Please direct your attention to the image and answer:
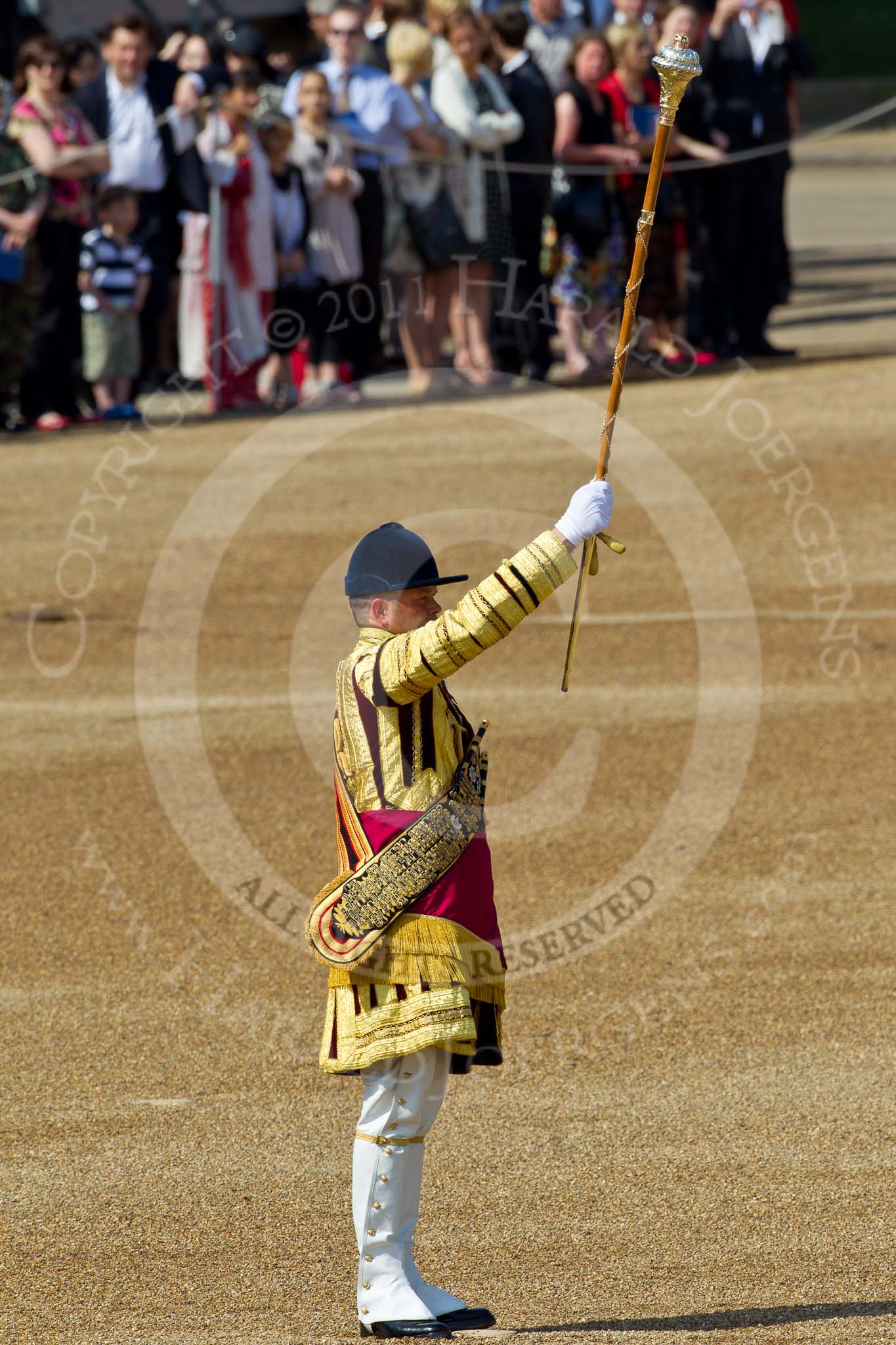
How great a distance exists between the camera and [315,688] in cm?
901

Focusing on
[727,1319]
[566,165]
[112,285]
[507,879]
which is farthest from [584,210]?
[727,1319]

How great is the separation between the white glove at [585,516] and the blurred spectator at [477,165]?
9203 mm

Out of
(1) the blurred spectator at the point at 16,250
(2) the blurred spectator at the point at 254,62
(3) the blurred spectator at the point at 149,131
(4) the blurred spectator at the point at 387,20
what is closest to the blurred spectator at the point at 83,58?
(2) the blurred spectator at the point at 254,62

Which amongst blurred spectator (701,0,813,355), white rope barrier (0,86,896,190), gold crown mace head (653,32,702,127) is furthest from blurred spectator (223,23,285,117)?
→ gold crown mace head (653,32,702,127)

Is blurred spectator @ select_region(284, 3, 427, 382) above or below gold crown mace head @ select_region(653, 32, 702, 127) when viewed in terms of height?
A: above

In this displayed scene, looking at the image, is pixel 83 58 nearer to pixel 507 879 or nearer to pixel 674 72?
pixel 507 879

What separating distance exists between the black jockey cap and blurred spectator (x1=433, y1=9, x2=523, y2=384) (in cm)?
907

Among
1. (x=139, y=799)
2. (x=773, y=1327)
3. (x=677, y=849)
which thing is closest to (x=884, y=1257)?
(x=773, y=1327)

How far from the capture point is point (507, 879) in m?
6.84

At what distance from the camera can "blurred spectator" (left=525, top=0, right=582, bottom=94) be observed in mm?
14484

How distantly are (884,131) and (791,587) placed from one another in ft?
73.8

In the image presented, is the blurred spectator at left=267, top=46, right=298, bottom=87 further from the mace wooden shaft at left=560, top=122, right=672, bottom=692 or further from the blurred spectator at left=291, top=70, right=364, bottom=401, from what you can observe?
the mace wooden shaft at left=560, top=122, right=672, bottom=692

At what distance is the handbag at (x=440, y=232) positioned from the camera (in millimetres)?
12688

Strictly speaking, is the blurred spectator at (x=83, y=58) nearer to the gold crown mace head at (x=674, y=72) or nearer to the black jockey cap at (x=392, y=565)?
the gold crown mace head at (x=674, y=72)
